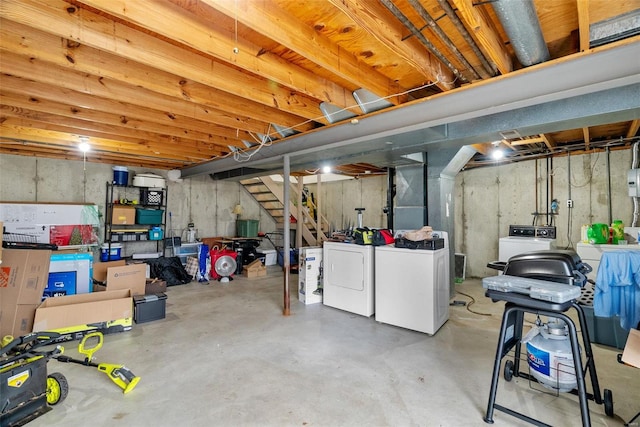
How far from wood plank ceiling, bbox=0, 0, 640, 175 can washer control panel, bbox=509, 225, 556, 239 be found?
1.71m

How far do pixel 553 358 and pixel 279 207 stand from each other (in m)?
6.62

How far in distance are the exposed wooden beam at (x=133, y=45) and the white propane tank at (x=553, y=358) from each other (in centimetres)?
271

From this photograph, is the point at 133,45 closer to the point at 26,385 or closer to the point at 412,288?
the point at 26,385

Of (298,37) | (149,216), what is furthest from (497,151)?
(149,216)

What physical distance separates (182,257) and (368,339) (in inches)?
185

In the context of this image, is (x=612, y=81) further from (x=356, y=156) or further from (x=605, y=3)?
(x=356, y=156)

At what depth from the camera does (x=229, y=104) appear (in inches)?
114

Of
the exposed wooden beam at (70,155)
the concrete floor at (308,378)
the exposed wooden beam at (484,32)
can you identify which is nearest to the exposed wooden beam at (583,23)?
the exposed wooden beam at (484,32)

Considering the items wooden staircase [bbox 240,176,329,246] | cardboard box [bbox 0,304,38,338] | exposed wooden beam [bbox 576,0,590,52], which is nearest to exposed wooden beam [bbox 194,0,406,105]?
exposed wooden beam [bbox 576,0,590,52]

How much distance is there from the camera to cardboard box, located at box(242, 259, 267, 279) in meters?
6.12

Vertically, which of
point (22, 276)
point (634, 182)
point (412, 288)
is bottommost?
point (412, 288)

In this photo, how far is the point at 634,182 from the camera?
3939mm

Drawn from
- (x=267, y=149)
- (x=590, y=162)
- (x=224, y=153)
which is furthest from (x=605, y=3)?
(x=224, y=153)

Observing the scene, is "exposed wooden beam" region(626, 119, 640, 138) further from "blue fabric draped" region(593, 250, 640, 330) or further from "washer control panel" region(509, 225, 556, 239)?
"blue fabric draped" region(593, 250, 640, 330)
